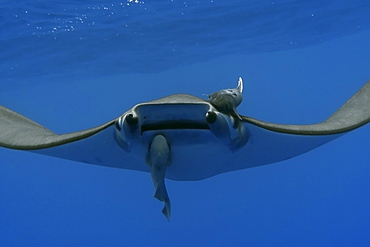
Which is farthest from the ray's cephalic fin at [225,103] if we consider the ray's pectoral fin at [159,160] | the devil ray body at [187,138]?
the ray's pectoral fin at [159,160]

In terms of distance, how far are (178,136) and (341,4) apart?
1388cm

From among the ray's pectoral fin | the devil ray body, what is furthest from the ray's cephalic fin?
the ray's pectoral fin

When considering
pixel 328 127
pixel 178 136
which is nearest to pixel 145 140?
pixel 178 136

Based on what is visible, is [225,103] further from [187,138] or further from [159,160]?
[159,160]

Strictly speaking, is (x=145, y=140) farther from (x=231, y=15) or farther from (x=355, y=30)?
(x=355, y=30)

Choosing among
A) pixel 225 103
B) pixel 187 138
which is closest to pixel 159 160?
pixel 187 138

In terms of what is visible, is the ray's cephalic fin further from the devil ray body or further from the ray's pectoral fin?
the ray's pectoral fin

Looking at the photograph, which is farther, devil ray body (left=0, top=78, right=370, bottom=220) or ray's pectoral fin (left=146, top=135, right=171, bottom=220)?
ray's pectoral fin (left=146, top=135, right=171, bottom=220)

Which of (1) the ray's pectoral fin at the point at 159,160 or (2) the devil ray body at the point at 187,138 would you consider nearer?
(2) the devil ray body at the point at 187,138

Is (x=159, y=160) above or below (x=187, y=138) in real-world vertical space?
below

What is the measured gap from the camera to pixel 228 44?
Answer: 19.0 m

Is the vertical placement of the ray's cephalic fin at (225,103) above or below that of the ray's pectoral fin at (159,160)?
above

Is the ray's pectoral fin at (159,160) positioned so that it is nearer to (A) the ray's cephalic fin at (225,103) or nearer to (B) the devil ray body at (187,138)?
(B) the devil ray body at (187,138)

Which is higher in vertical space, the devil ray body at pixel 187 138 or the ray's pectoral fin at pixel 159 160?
the devil ray body at pixel 187 138
